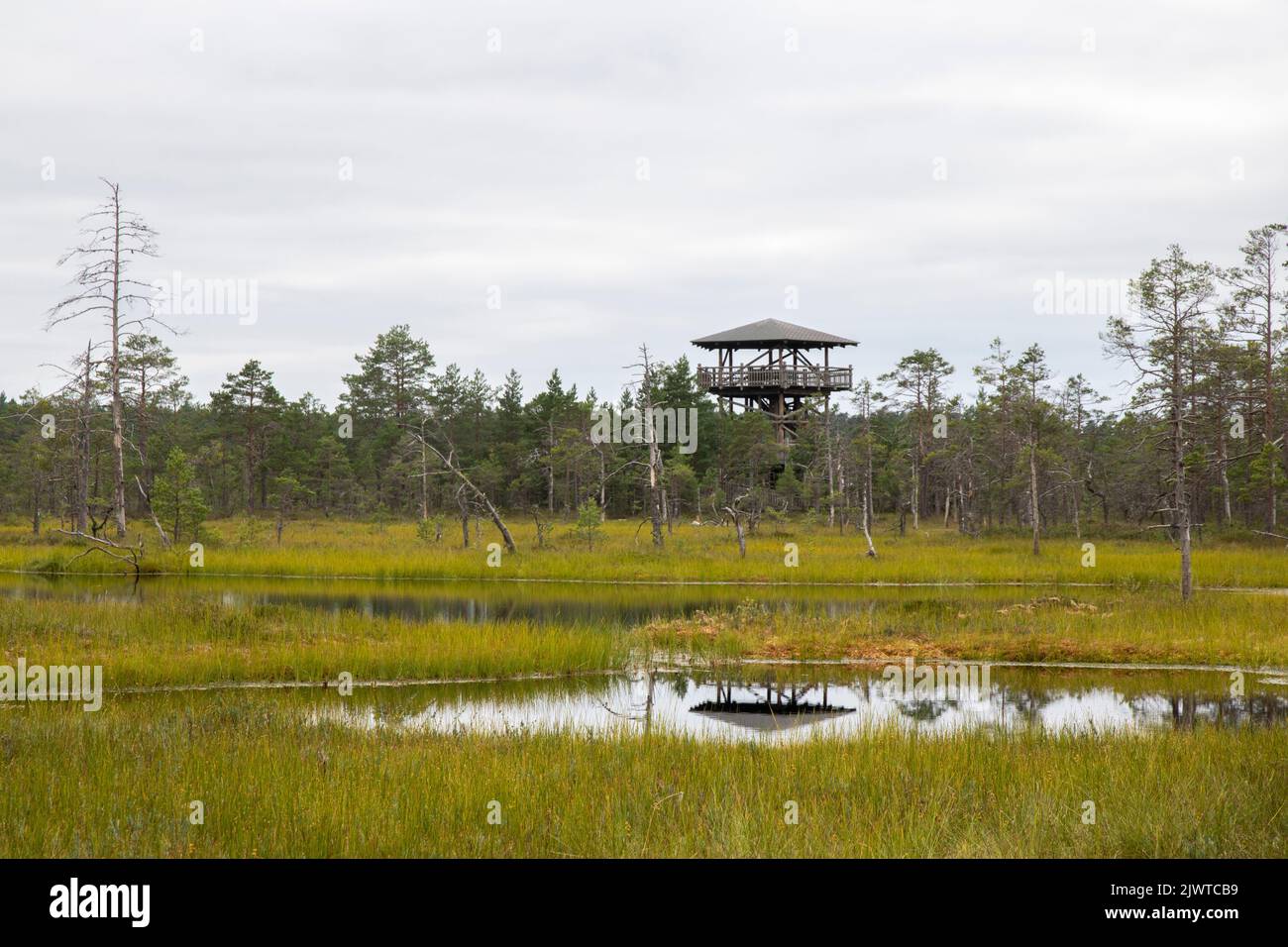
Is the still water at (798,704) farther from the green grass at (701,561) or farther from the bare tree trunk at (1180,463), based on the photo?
the green grass at (701,561)

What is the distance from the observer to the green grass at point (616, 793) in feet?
25.6

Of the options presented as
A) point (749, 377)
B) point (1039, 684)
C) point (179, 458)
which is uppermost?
A: point (749, 377)

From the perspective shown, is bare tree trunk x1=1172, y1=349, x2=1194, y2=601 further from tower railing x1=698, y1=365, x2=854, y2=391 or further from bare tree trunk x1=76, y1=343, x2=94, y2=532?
tower railing x1=698, y1=365, x2=854, y2=391

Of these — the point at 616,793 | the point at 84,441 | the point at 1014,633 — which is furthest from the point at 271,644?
the point at 84,441

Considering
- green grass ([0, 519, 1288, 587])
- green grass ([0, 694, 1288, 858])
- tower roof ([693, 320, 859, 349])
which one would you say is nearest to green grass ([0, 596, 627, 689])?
green grass ([0, 694, 1288, 858])

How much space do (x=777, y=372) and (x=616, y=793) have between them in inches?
2153

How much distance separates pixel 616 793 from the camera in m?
9.25

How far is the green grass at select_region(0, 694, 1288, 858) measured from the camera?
781 centimetres

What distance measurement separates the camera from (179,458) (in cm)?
3656

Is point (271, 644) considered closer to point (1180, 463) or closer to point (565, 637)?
point (565, 637)
